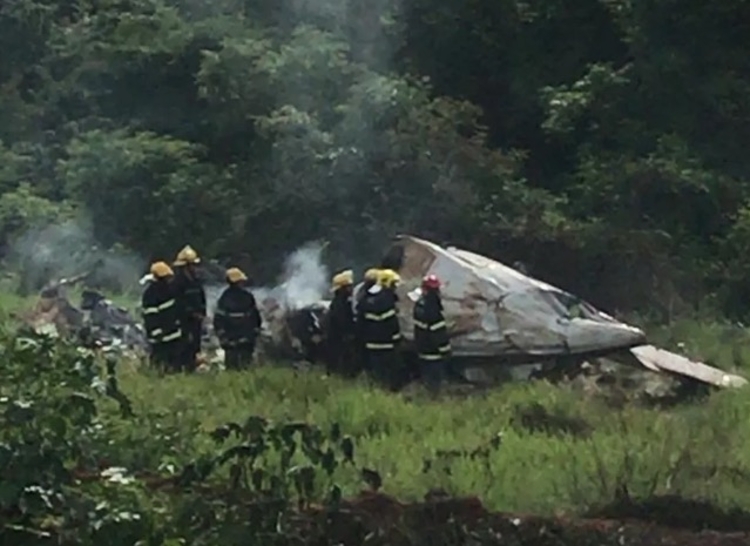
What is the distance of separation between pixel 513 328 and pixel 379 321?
1202 millimetres

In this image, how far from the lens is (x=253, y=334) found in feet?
47.5

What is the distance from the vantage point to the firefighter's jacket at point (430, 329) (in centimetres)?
1384

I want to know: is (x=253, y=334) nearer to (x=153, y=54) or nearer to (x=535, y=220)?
(x=535, y=220)

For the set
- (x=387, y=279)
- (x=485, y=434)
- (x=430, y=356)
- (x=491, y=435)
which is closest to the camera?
(x=491, y=435)

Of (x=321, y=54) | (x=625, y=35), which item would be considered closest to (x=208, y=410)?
(x=321, y=54)

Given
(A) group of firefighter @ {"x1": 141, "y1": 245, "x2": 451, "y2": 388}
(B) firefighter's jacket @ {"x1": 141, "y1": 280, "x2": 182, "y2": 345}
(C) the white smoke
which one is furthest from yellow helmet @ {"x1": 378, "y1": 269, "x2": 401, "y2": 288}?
(B) firefighter's jacket @ {"x1": 141, "y1": 280, "x2": 182, "y2": 345}

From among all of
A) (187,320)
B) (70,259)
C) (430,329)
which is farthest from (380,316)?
(70,259)

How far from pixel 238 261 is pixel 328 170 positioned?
5.33 feet

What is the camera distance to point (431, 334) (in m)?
13.9

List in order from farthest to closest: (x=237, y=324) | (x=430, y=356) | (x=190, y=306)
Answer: (x=190, y=306), (x=237, y=324), (x=430, y=356)

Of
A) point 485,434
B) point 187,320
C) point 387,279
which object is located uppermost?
point 485,434

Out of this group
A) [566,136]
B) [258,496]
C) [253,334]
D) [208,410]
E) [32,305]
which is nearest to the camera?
[258,496]

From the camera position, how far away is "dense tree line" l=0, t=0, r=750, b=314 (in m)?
20.4

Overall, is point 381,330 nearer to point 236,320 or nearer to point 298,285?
point 236,320
